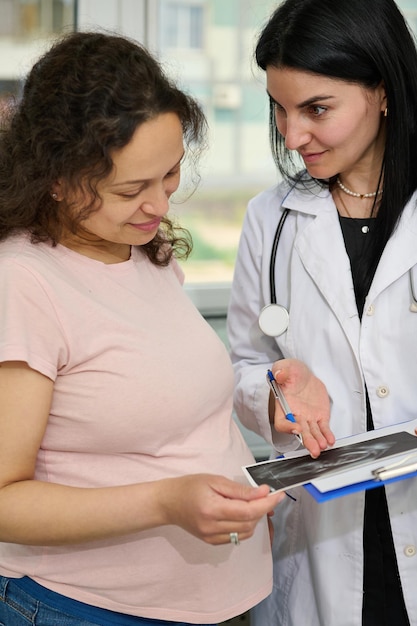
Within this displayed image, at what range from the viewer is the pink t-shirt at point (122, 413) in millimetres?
1155

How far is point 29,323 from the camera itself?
3.68ft

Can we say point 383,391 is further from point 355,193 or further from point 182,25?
point 182,25

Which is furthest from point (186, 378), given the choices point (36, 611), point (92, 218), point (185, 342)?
point (36, 611)

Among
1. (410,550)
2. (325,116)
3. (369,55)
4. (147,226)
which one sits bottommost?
(410,550)

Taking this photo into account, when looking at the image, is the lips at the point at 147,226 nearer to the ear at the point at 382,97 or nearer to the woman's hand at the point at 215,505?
the woman's hand at the point at 215,505

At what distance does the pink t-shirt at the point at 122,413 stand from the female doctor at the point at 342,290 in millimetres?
232

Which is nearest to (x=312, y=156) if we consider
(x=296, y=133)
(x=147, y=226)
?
(x=296, y=133)

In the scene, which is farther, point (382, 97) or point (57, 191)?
point (382, 97)

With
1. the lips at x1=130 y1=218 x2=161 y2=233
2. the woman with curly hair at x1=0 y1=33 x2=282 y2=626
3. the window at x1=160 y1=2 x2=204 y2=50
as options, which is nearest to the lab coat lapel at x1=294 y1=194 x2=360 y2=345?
the woman with curly hair at x1=0 y1=33 x2=282 y2=626

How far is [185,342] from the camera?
131cm

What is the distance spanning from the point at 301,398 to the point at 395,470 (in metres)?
0.35

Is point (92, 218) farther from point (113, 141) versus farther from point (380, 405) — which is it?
point (380, 405)

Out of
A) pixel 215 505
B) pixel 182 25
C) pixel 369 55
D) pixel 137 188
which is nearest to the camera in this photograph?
pixel 215 505

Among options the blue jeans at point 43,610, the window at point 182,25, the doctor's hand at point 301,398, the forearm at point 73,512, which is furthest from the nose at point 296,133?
the window at point 182,25
